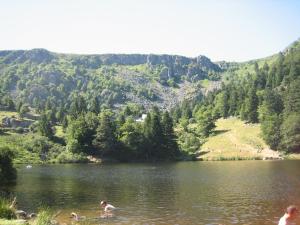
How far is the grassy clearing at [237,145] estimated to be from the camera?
515 ft

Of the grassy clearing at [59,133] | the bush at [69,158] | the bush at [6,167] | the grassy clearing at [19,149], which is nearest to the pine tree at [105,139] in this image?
the bush at [69,158]

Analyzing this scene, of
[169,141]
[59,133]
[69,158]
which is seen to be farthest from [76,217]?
[59,133]

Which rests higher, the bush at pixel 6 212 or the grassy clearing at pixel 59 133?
the bush at pixel 6 212

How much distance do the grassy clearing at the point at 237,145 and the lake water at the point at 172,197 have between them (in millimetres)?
63523

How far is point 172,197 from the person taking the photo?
63.4 metres

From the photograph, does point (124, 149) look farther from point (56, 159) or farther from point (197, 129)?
point (197, 129)

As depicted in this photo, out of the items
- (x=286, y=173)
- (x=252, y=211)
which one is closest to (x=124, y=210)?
(x=252, y=211)

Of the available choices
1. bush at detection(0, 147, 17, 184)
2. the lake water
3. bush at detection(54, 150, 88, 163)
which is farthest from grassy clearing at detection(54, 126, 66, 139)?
bush at detection(0, 147, 17, 184)

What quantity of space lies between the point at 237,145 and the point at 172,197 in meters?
109

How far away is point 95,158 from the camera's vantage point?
15900cm

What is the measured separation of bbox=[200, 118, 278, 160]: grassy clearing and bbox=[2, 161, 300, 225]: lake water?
208 ft

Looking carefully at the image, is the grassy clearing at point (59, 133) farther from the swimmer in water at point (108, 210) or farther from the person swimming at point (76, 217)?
the person swimming at point (76, 217)

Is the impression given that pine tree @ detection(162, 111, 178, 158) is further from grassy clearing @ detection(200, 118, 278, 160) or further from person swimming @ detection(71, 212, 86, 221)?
person swimming @ detection(71, 212, 86, 221)

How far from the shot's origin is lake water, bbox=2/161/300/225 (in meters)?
48.1
